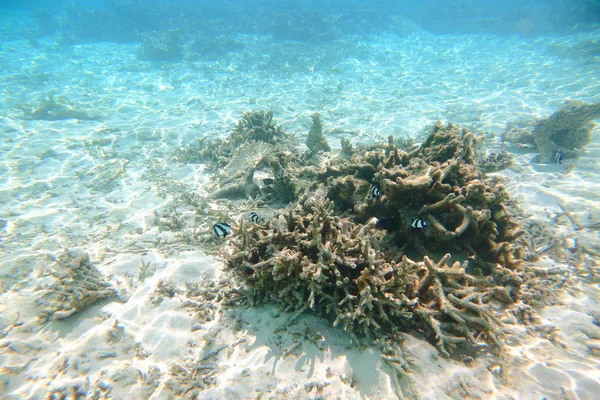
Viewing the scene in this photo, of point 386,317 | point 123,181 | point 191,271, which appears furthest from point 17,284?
point 386,317

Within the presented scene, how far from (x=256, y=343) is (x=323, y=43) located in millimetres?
29302

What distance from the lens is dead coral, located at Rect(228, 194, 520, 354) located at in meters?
2.88

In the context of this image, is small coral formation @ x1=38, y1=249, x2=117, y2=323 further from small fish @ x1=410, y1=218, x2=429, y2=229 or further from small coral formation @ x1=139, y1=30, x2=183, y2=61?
small coral formation @ x1=139, y1=30, x2=183, y2=61

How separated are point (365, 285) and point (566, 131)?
32.2ft

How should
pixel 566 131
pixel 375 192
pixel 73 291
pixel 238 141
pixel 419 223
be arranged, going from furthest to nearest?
pixel 238 141
pixel 566 131
pixel 375 192
pixel 73 291
pixel 419 223

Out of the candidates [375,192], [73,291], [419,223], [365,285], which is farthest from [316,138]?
[73,291]

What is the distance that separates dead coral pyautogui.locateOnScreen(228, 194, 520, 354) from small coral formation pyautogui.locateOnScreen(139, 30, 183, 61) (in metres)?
27.0

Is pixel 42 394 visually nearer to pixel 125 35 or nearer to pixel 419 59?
pixel 419 59

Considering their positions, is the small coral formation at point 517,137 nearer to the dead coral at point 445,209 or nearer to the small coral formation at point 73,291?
the dead coral at point 445,209

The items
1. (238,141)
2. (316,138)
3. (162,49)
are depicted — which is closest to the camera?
(316,138)

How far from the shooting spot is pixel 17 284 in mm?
4426

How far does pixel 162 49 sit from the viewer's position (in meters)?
24.5

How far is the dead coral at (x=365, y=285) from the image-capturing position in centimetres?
288

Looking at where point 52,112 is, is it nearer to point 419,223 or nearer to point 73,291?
point 73,291
